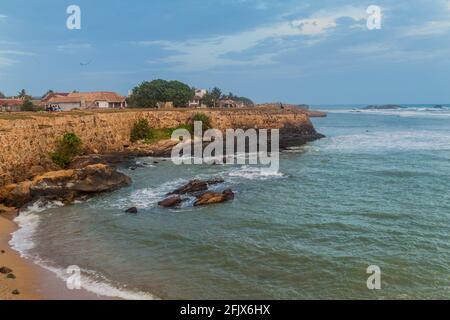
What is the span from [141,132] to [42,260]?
46.1 m

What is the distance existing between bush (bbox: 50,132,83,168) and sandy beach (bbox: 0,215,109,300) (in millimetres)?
24931

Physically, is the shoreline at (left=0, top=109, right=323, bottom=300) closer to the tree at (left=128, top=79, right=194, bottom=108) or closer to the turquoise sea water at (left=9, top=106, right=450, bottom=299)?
the turquoise sea water at (left=9, top=106, right=450, bottom=299)

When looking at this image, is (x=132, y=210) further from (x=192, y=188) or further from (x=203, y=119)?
(x=203, y=119)

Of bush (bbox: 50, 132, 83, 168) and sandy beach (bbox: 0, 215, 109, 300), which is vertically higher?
bush (bbox: 50, 132, 83, 168)

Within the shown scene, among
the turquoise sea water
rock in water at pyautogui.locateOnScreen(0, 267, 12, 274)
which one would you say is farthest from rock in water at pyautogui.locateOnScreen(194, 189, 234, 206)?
rock in water at pyautogui.locateOnScreen(0, 267, 12, 274)

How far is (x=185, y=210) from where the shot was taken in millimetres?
32094

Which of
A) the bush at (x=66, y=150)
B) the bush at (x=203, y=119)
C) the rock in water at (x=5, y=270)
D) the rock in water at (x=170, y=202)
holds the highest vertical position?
the bush at (x=203, y=119)

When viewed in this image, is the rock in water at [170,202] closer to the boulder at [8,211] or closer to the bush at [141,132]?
the boulder at [8,211]

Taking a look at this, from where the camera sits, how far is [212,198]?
111ft

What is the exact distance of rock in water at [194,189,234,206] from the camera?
33500mm

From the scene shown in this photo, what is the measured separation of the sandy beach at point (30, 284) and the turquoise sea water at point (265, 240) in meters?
0.80

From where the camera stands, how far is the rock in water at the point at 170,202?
1307 inches

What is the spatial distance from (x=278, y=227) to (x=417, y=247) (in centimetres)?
809

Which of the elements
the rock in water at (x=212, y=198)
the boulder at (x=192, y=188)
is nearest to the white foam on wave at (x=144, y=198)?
the boulder at (x=192, y=188)
